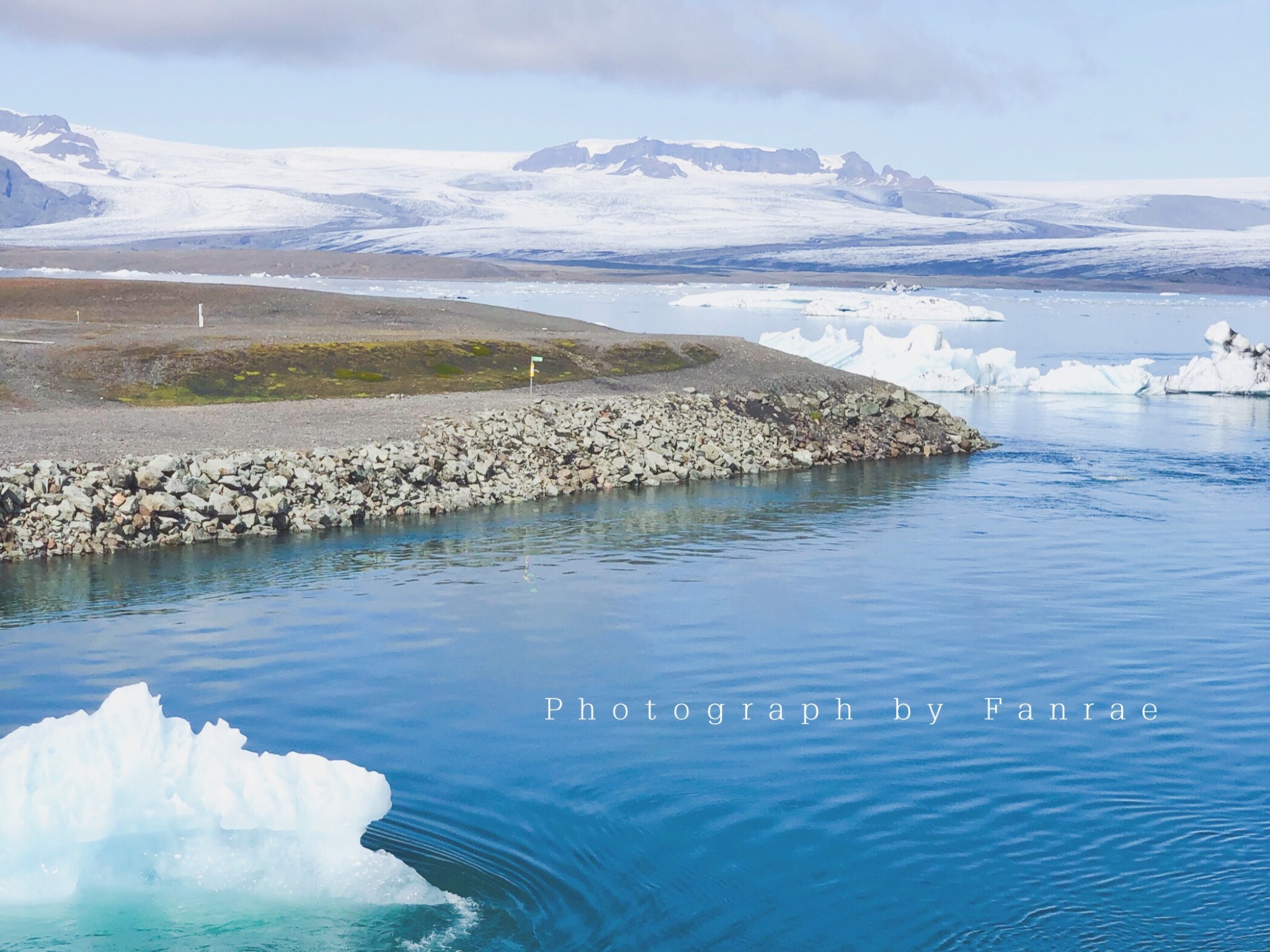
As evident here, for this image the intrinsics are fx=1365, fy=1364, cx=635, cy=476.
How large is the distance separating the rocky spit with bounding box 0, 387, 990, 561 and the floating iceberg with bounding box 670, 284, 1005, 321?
91.1m

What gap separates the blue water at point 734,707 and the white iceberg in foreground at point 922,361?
37.4 meters

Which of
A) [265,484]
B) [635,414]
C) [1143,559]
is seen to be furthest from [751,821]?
[635,414]

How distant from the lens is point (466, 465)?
40.9 m

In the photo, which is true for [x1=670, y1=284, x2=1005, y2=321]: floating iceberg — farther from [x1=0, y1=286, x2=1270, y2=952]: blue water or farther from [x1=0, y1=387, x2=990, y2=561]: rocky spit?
[x1=0, y1=286, x2=1270, y2=952]: blue water

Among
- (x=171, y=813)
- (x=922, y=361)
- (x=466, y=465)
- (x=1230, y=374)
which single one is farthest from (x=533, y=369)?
(x=1230, y=374)

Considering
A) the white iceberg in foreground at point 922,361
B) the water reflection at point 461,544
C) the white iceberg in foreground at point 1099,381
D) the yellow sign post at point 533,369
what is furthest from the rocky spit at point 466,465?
the white iceberg in foreground at point 1099,381

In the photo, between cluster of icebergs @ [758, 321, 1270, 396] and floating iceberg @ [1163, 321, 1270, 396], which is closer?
cluster of icebergs @ [758, 321, 1270, 396]

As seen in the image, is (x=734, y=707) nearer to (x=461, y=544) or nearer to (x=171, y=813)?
(x=171, y=813)

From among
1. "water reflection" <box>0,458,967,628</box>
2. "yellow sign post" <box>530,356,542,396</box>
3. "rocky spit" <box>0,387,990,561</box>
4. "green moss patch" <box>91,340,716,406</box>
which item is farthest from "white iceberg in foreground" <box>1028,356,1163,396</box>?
"water reflection" <box>0,458,967,628</box>

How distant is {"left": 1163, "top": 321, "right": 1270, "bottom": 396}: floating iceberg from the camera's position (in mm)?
77750

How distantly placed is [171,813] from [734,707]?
9.84 m

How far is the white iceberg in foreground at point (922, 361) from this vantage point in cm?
7719

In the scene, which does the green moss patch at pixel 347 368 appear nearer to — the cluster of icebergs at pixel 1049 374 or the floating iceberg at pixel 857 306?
the cluster of icebergs at pixel 1049 374

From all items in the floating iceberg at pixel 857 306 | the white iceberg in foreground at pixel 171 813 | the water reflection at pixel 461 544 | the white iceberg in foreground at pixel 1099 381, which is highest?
the floating iceberg at pixel 857 306
